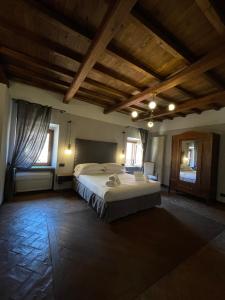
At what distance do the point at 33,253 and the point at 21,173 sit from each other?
2.52m

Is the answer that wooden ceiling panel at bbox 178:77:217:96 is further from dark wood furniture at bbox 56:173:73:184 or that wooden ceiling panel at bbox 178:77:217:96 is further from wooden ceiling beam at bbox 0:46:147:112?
dark wood furniture at bbox 56:173:73:184

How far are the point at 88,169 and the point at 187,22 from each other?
11.9 feet

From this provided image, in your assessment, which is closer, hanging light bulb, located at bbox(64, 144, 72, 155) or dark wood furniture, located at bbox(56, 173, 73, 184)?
dark wood furniture, located at bbox(56, 173, 73, 184)

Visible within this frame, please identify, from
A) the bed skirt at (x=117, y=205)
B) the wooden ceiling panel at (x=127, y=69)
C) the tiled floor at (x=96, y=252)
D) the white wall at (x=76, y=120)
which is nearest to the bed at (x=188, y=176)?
the tiled floor at (x=96, y=252)

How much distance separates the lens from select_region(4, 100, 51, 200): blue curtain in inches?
135

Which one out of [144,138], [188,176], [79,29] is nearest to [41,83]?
[79,29]

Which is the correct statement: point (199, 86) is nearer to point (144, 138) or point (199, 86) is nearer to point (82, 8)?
point (82, 8)

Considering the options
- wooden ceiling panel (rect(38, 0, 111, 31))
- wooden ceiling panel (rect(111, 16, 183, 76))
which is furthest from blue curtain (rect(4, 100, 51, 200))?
wooden ceiling panel (rect(111, 16, 183, 76))

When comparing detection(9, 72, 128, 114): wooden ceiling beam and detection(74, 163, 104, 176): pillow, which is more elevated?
detection(9, 72, 128, 114): wooden ceiling beam

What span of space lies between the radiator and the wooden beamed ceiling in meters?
2.51

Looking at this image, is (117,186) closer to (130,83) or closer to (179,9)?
(130,83)

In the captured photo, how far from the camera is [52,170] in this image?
4230 mm

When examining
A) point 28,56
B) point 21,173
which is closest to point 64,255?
point 21,173

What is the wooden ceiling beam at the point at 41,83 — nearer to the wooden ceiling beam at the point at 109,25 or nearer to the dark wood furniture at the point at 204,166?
the wooden ceiling beam at the point at 109,25
